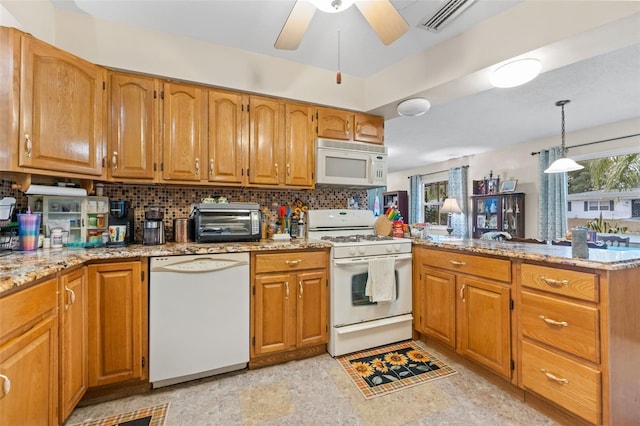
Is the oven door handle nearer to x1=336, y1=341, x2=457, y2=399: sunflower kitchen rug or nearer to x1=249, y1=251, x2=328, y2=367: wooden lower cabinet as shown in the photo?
x1=249, y1=251, x2=328, y2=367: wooden lower cabinet

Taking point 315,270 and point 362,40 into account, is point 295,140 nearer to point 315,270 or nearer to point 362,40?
point 362,40

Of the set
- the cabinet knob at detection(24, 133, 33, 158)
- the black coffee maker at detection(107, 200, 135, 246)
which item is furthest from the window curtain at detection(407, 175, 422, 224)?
the cabinet knob at detection(24, 133, 33, 158)

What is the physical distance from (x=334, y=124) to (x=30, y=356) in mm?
2527

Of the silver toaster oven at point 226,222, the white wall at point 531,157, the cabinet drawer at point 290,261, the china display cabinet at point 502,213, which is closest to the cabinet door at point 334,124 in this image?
the silver toaster oven at point 226,222

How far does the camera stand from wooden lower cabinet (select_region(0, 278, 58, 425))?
3.32 ft

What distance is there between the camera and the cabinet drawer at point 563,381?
54.0 inches

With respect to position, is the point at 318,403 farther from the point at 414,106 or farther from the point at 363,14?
the point at 414,106

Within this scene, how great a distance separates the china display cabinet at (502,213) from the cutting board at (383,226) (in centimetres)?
336

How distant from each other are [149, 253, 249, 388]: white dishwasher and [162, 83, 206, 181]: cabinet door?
72cm

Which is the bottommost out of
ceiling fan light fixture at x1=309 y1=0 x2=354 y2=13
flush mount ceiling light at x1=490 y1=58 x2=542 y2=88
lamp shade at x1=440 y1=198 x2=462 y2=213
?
lamp shade at x1=440 y1=198 x2=462 y2=213

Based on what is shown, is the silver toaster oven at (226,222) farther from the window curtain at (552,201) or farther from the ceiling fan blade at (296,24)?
the window curtain at (552,201)

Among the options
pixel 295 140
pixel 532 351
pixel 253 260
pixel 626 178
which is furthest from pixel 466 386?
pixel 626 178

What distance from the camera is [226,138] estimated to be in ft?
7.60

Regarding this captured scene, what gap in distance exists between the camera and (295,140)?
102 inches
